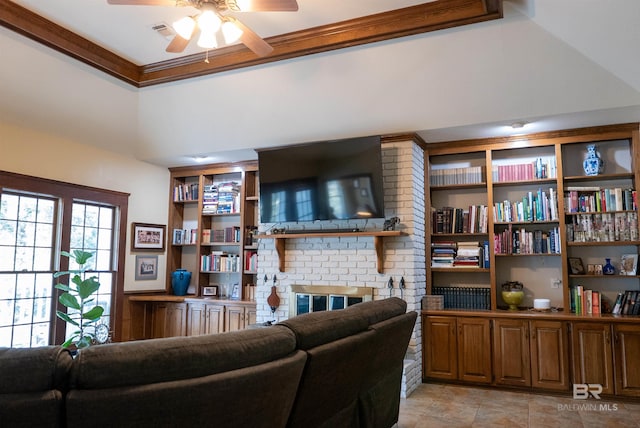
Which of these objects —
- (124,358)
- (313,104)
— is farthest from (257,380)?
(313,104)

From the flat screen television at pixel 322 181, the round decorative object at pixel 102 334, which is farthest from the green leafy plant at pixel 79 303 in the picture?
the flat screen television at pixel 322 181

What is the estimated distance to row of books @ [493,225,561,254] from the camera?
16.3ft

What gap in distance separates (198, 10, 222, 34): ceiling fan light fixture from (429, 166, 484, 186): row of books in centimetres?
301

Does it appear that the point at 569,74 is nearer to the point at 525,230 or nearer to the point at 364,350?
the point at 525,230

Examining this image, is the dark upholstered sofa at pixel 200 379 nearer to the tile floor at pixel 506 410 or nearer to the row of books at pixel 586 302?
the tile floor at pixel 506 410

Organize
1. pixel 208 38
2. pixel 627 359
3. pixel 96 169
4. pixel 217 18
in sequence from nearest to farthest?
pixel 217 18
pixel 208 38
pixel 627 359
pixel 96 169

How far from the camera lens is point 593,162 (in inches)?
191

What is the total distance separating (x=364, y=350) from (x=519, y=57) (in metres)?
3.08

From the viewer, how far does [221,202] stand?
21.4 ft

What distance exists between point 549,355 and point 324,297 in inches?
89.8

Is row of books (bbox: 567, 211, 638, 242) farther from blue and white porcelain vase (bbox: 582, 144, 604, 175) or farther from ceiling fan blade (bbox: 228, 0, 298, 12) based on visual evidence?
ceiling fan blade (bbox: 228, 0, 298, 12)

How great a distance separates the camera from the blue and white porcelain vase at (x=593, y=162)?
484 centimetres

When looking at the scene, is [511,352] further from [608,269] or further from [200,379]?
[200,379]

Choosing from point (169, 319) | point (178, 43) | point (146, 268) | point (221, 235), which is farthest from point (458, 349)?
point (146, 268)
